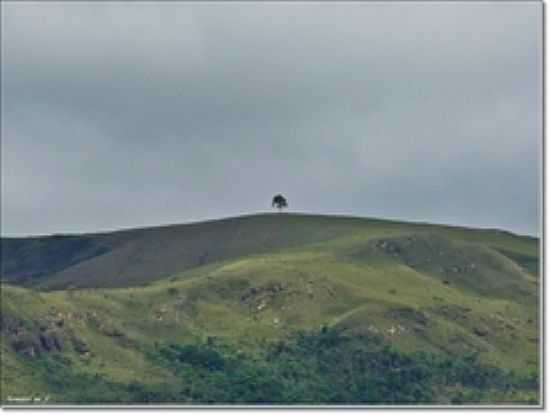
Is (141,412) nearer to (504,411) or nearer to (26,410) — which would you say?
(26,410)

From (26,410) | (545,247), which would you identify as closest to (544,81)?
(545,247)

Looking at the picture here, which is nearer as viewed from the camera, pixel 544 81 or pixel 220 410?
pixel 220 410

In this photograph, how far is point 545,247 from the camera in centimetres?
5428

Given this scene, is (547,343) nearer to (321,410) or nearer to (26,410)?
(321,410)

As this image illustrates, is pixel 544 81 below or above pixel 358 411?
above

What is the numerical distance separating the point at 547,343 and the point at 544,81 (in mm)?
9380

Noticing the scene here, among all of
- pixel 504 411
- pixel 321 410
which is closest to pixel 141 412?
pixel 321 410

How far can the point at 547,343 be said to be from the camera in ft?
172

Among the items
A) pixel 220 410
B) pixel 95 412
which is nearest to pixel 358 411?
pixel 220 410

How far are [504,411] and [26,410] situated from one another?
15174 millimetres

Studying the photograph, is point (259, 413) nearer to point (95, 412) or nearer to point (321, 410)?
point (321, 410)

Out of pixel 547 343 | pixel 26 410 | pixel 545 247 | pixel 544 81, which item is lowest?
pixel 26 410

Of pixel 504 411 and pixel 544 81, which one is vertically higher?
pixel 544 81

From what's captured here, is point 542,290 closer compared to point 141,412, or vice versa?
point 141,412
